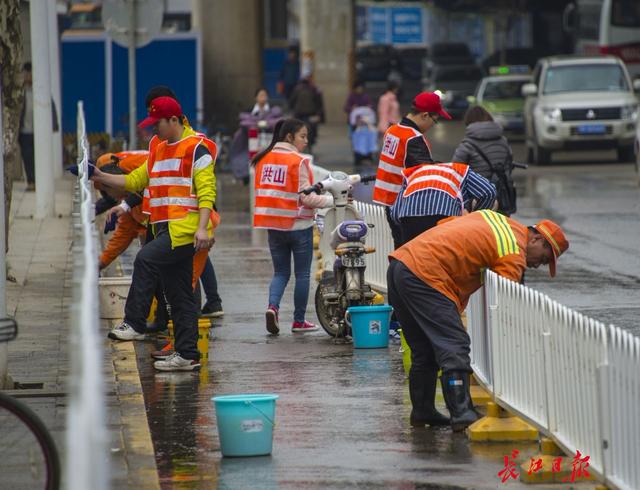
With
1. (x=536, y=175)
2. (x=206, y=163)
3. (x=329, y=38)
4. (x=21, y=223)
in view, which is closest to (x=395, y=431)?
Answer: (x=206, y=163)

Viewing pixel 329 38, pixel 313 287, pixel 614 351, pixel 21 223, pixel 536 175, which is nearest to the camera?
pixel 614 351

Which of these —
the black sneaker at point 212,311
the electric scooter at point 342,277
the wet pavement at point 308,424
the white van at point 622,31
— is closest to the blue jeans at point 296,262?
the electric scooter at point 342,277

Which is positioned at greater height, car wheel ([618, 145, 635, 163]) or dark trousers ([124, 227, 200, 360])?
dark trousers ([124, 227, 200, 360])

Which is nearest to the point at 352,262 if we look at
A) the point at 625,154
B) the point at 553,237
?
the point at 553,237

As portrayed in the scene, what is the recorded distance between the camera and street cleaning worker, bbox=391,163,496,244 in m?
10.8

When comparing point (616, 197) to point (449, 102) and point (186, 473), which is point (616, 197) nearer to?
point (186, 473)

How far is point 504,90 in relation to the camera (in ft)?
149

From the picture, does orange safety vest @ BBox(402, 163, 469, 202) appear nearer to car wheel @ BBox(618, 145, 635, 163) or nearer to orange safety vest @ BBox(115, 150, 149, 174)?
orange safety vest @ BBox(115, 150, 149, 174)

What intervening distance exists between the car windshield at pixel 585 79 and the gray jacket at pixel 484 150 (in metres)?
19.4

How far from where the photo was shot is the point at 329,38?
57.1 m

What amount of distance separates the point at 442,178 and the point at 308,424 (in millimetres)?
2390

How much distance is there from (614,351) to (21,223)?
1491 cm

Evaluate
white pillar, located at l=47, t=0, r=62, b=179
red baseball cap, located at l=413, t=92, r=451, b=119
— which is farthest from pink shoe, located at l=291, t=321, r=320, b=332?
white pillar, located at l=47, t=0, r=62, b=179

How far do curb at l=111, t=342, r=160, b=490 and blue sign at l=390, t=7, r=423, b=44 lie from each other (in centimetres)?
9188
